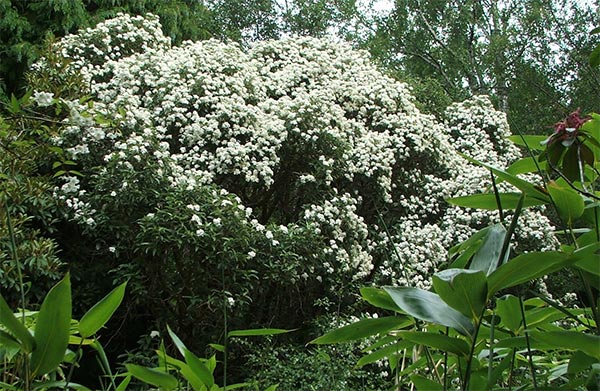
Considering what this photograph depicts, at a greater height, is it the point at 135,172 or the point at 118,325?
the point at 135,172

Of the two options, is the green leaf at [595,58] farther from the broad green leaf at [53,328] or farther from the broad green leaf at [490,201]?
the broad green leaf at [53,328]

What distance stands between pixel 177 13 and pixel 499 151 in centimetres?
517

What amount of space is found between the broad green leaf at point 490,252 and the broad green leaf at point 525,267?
0.05 m

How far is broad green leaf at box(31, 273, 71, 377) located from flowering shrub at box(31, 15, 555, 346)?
15.0 ft

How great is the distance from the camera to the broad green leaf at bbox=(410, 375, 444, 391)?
0.75 metres

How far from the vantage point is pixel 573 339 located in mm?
544

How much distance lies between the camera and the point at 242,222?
219 inches

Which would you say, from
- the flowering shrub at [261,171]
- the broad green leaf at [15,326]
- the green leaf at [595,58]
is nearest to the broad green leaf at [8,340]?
the broad green leaf at [15,326]

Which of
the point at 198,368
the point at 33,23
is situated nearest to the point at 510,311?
the point at 198,368

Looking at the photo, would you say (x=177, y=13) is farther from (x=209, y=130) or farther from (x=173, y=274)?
(x=173, y=274)

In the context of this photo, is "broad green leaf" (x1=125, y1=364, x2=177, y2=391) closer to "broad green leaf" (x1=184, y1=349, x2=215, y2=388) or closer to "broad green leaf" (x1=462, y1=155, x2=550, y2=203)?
"broad green leaf" (x1=184, y1=349, x2=215, y2=388)

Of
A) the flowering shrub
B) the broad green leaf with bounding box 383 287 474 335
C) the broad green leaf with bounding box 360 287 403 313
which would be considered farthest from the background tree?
the broad green leaf with bounding box 383 287 474 335

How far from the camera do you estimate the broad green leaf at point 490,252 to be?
0.57 meters

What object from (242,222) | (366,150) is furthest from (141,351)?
(366,150)
